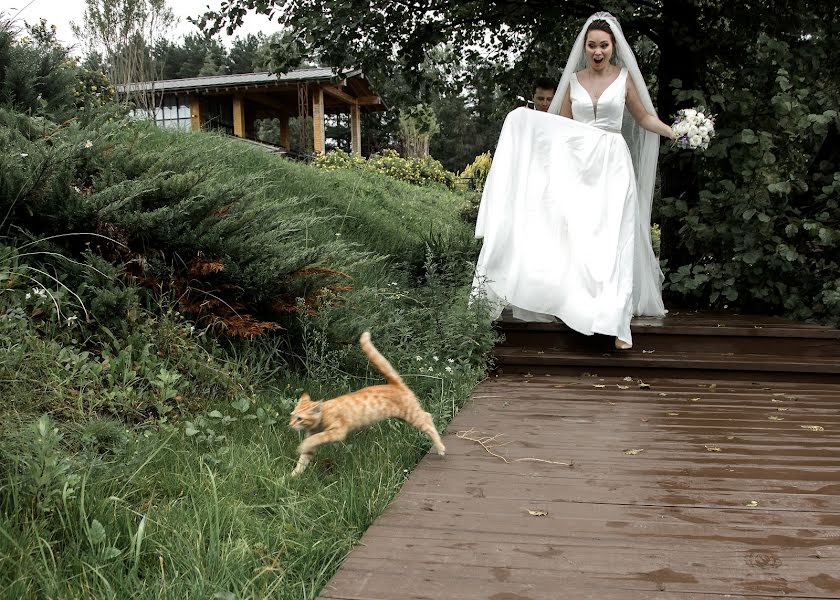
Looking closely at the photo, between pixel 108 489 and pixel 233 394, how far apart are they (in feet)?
4.12

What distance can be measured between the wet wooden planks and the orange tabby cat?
0.22 meters

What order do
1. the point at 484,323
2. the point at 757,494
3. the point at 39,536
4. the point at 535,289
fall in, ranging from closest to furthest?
the point at 39,536, the point at 757,494, the point at 484,323, the point at 535,289

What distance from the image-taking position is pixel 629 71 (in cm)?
585

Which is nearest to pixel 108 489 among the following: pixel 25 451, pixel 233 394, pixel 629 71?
pixel 25 451

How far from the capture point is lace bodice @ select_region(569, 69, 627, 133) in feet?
18.9

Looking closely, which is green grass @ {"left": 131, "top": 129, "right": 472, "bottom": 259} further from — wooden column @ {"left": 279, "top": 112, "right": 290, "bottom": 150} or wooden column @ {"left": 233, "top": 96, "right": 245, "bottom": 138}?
wooden column @ {"left": 279, "top": 112, "right": 290, "bottom": 150}

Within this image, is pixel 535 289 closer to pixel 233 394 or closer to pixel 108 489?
pixel 233 394

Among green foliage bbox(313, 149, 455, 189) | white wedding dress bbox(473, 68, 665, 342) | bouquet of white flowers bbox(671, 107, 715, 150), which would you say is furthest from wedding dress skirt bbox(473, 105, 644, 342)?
green foliage bbox(313, 149, 455, 189)

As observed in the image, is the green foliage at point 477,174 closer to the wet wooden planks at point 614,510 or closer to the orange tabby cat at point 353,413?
the wet wooden planks at point 614,510

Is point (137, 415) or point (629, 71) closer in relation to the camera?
point (137, 415)

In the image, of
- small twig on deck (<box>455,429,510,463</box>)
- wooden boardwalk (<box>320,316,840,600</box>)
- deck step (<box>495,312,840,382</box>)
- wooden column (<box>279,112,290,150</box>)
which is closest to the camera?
wooden boardwalk (<box>320,316,840,600</box>)

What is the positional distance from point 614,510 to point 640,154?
445cm

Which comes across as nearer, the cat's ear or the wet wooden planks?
the wet wooden planks

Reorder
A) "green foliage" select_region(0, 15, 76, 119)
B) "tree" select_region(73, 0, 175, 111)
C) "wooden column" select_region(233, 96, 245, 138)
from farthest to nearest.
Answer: "wooden column" select_region(233, 96, 245, 138), "tree" select_region(73, 0, 175, 111), "green foliage" select_region(0, 15, 76, 119)
